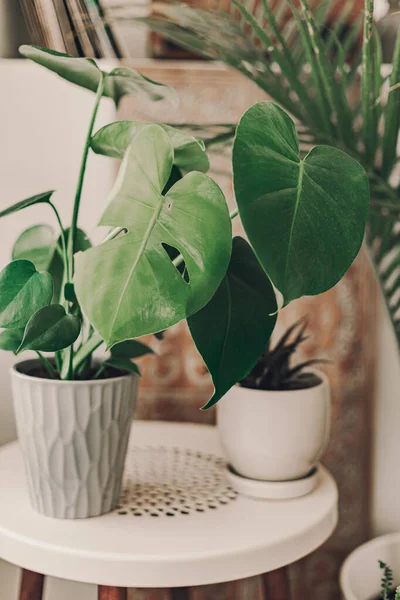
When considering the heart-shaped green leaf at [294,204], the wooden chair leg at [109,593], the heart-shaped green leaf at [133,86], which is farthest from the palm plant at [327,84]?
the wooden chair leg at [109,593]

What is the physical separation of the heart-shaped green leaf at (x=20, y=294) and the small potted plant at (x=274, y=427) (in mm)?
277

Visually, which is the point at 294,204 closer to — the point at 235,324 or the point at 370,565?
the point at 235,324

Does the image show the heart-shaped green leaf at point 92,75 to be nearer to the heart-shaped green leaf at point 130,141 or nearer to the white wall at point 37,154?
the heart-shaped green leaf at point 130,141

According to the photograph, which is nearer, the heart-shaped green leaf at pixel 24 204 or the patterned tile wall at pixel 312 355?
the heart-shaped green leaf at pixel 24 204

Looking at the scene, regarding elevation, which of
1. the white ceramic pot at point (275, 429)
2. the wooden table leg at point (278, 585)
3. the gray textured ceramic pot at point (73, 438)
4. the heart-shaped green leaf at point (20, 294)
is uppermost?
the heart-shaped green leaf at point (20, 294)

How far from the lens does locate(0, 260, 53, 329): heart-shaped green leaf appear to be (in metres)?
0.55

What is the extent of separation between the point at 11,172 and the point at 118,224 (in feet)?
1.80

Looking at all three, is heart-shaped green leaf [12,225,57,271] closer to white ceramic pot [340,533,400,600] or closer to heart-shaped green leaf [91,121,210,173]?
heart-shaped green leaf [91,121,210,173]

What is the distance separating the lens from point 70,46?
93 cm

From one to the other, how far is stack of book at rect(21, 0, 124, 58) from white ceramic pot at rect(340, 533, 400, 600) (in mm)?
811

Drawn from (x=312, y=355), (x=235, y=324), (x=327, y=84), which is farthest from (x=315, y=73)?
(x=312, y=355)

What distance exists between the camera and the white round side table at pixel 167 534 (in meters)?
0.61

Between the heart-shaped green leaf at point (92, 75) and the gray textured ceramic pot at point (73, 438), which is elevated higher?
the heart-shaped green leaf at point (92, 75)

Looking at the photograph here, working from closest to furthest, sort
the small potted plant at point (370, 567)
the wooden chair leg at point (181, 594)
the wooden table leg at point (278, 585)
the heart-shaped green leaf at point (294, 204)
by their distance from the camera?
the heart-shaped green leaf at point (294, 204) < the wooden table leg at point (278, 585) < the small potted plant at point (370, 567) < the wooden chair leg at point (181, 594)
